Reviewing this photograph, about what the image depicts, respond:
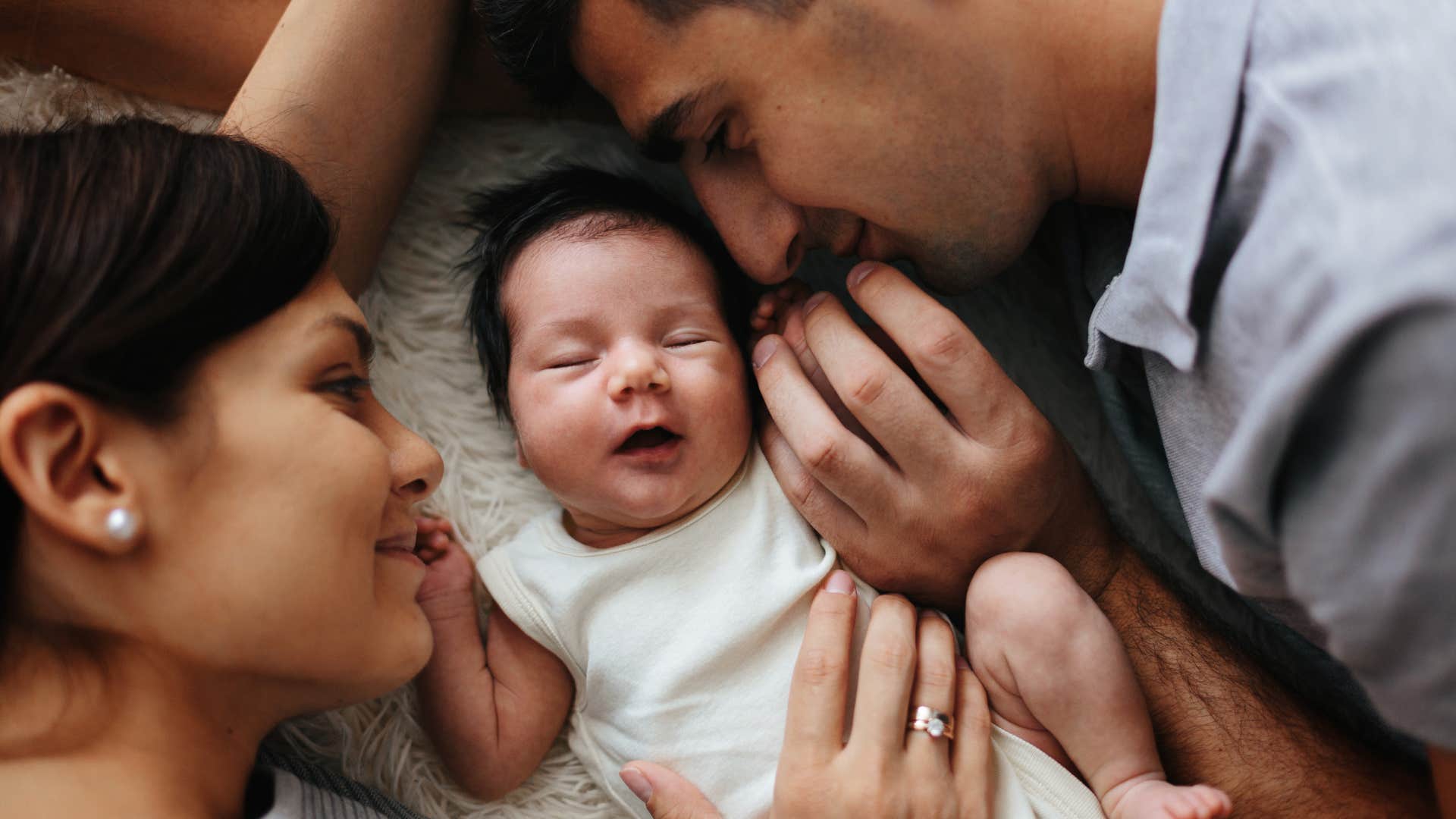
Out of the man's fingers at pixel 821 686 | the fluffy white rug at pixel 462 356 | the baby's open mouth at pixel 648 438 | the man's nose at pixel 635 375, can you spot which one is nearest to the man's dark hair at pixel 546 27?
the fluffy white rug at pixel 462 356

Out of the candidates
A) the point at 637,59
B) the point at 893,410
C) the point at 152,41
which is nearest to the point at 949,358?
the point at 893,410

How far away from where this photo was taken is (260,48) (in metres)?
1.51

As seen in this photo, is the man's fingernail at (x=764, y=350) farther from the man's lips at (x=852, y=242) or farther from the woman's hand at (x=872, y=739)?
the woman's hand at (x=872, y=739)

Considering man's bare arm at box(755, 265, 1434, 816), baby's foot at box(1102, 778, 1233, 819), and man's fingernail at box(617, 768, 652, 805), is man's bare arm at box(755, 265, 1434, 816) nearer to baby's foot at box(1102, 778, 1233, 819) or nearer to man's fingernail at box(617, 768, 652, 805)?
baby's foot at box(1102, 778, 1233, 819)

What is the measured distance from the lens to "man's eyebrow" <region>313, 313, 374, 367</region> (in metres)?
1.08

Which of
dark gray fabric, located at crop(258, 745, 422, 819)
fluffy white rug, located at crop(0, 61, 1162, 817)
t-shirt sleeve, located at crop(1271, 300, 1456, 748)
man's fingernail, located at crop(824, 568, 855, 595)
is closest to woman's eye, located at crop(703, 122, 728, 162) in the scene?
fluffy white rug, located at crop(0, 61, 1162, 817)

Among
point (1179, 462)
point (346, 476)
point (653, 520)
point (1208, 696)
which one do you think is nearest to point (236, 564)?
point (346, 476)

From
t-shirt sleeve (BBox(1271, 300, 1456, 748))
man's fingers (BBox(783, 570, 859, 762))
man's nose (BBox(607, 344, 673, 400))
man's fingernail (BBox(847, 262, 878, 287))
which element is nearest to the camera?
t-shirt sleeve (BBox(1271, 300, 1456, 748))

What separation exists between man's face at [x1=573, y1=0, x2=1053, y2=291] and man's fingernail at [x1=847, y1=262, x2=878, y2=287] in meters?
0.08

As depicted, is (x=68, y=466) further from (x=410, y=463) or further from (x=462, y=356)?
(x=462, y=356)

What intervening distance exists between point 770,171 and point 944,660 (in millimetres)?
697

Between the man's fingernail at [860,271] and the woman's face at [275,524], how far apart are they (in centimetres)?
71

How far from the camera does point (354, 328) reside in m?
1.12

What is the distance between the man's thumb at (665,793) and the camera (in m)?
1.21
